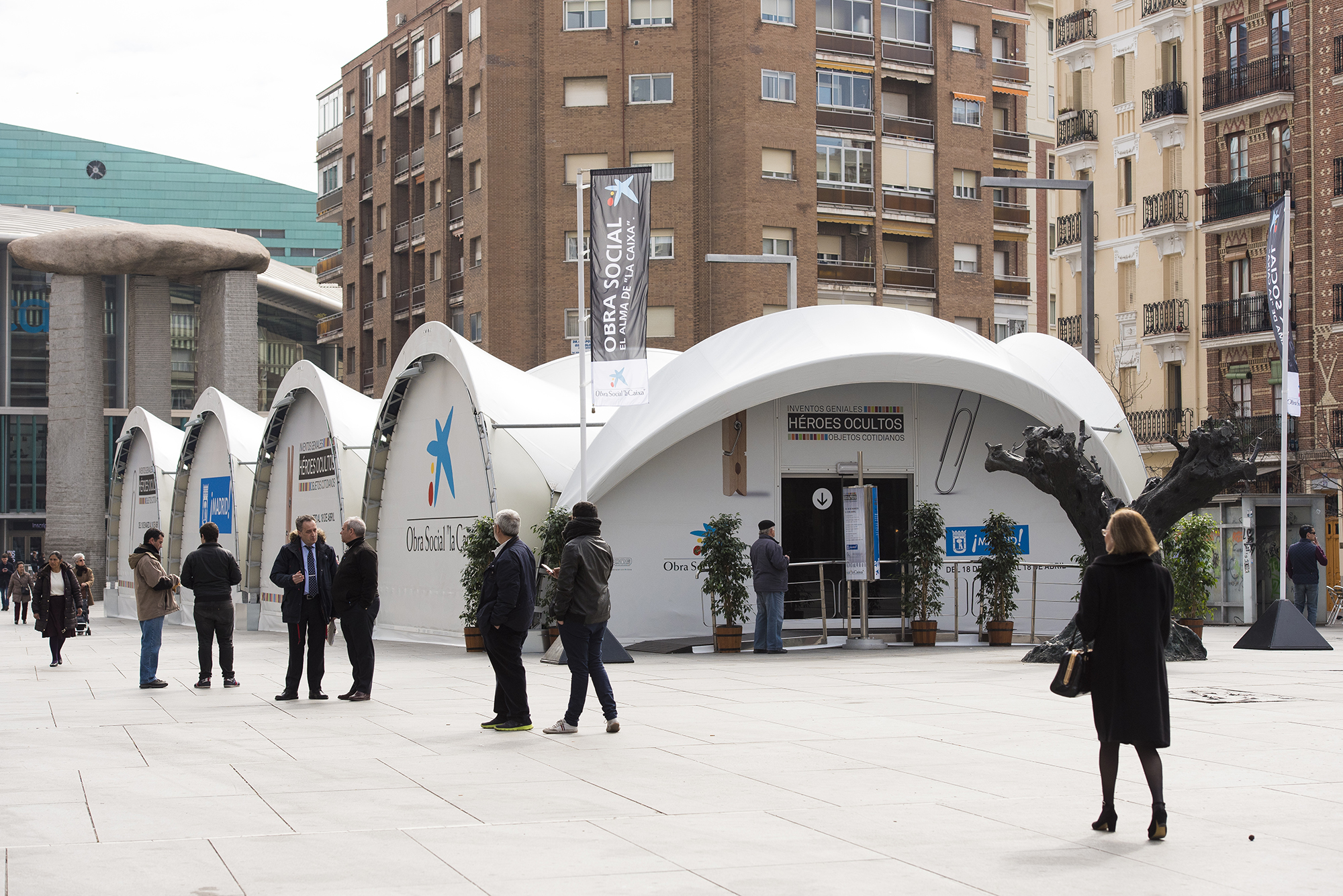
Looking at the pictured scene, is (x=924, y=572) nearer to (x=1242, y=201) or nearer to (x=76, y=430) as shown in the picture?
(x=1242, y=201)

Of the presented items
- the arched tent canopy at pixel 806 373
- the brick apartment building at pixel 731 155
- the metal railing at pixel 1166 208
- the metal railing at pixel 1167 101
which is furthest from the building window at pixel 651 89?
the arched tent canopy at pixel 806 373

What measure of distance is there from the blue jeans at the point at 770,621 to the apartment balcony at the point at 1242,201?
96.2 ft

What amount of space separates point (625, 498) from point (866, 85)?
42.7m

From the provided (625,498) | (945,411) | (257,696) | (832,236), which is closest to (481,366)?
(625,498)

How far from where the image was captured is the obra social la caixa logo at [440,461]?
2372 cm

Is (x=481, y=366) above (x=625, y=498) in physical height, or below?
above

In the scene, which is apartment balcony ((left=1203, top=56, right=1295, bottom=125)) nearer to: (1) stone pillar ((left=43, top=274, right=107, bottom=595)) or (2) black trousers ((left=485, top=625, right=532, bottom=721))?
(1) stone pillar ((left=43, top=274, right=107, bottom=595))

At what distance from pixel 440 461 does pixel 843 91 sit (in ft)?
131

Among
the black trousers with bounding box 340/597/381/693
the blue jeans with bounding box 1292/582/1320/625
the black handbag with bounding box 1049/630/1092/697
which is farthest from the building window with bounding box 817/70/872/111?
the black handbag with bounding box 1049/630/1092/697

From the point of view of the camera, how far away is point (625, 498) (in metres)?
21.4

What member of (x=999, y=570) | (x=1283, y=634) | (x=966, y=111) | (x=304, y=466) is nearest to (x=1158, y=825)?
(x=1283, y=634)

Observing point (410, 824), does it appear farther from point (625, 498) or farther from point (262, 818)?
point (625, 498)

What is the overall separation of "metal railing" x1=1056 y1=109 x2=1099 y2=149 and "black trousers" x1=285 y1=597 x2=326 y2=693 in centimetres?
4352

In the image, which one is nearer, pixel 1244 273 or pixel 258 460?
pixel 258 460
